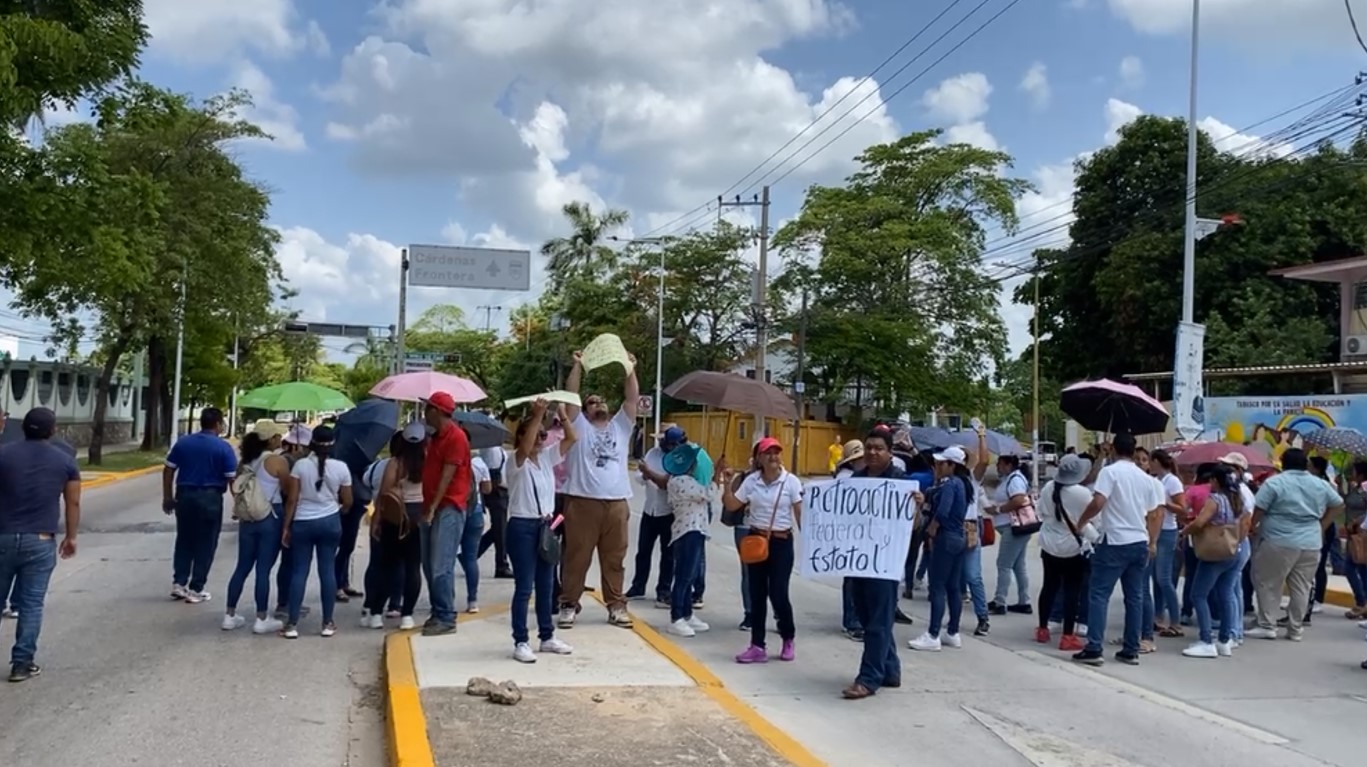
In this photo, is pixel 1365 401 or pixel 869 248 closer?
pixel 1365 401

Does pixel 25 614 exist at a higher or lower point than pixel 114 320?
lower

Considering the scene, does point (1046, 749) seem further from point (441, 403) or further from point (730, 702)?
point (441, 403)

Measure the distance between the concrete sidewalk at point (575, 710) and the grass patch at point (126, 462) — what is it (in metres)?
26.6

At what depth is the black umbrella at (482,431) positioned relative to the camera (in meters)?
10.9

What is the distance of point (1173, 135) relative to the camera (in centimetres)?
4012

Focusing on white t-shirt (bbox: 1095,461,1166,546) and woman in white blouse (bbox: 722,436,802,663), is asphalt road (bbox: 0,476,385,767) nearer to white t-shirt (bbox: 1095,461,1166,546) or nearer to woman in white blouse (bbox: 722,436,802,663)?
woman in white blouse (bbox: 722,436,802,663)

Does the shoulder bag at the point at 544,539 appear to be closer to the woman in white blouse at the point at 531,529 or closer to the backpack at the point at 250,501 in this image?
the woman in white blouse at the point at 531,529

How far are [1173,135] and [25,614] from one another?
40207mm

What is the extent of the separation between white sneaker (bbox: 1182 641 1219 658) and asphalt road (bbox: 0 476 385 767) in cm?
663

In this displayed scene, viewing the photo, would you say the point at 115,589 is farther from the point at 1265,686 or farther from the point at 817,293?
the point at 817,293

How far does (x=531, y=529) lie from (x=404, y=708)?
1.73 meters

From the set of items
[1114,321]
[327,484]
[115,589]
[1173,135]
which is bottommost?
[115,589]

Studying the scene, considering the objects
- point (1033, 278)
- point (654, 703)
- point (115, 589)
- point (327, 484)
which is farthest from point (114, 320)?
point (1033, 278)

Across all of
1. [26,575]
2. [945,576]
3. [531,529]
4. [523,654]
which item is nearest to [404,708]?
[523,654]
